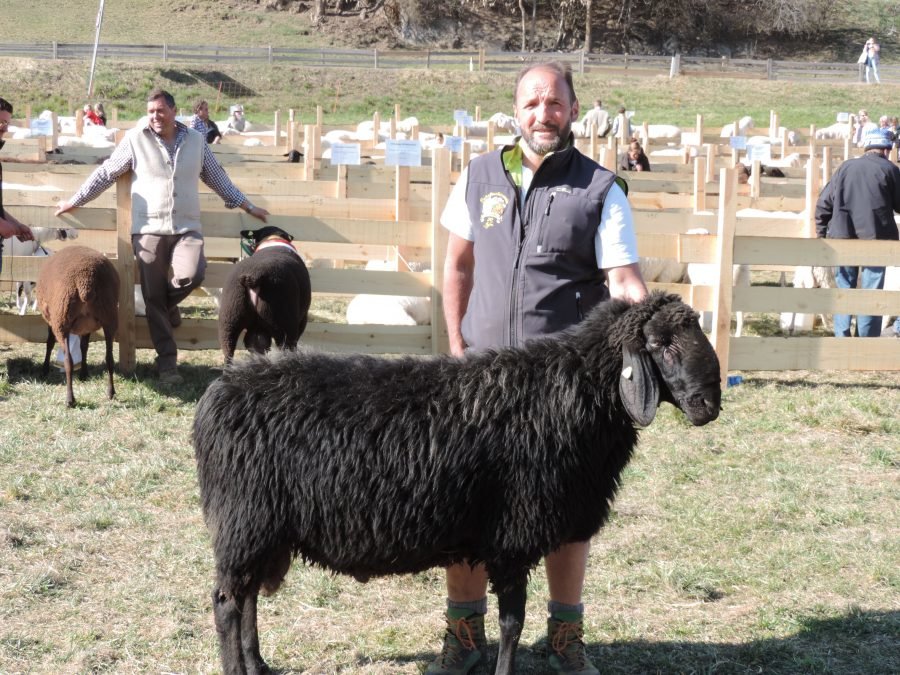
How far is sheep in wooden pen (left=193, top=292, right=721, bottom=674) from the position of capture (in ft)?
10.5

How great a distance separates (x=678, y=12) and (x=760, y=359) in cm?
5388

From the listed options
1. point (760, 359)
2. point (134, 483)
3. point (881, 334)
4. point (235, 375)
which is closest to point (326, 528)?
point (235, 375)

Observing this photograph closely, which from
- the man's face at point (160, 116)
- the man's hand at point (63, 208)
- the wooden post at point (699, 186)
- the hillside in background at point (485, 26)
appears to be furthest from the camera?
the hillside in background at point (485, 26)

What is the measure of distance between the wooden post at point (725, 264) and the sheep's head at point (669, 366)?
17.1 ft

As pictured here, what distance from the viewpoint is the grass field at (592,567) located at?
3.88 meters

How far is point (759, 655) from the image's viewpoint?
3893 mm

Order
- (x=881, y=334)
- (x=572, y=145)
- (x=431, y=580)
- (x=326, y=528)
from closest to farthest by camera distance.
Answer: (x=326, y=528)
(x=572, y=145)
(x=431, y=580)
(x=881, y=334)

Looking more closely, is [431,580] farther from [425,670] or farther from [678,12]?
[678,12]

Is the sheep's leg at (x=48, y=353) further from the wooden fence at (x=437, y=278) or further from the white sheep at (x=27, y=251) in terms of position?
the white sheep at (x=27, y=251)

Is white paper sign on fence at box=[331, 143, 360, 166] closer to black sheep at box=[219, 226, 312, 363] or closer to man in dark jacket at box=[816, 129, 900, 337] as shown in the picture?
black sheep at box=[219, 226, 312, 363]

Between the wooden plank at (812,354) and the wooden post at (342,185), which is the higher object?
the wooden post at (342,185)

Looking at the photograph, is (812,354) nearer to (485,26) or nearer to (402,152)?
(402,152)

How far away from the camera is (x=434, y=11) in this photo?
2258 inches

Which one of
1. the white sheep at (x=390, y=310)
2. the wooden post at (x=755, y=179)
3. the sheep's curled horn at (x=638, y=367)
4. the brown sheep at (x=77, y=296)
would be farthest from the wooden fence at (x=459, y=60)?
the sheep's curled horn at (x=638, y=367)
